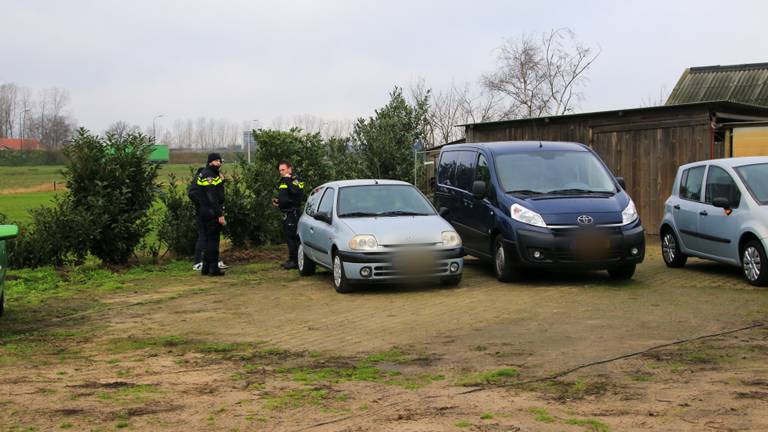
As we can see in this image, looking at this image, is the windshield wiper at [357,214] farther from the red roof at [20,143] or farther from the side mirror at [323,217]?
the red roof at [20,143]

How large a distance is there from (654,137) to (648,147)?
26cm

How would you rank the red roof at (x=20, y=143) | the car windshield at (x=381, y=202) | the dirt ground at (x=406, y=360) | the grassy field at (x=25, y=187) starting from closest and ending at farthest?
the dirt ground at (x=406, y=360)
the car windshield at (x=381, y=202)
the grassy field at (x=25, y=187)
the red roof at (x=20, y=143)

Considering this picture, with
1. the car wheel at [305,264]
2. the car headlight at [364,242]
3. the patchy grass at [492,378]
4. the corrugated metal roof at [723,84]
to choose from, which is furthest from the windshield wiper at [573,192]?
the corrugated metal roof at [723,84]

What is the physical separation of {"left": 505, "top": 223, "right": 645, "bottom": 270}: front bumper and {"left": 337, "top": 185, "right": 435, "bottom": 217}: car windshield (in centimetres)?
165

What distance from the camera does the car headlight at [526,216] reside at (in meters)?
11.1

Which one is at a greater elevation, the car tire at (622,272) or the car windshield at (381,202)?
the car windshield at (381,202)

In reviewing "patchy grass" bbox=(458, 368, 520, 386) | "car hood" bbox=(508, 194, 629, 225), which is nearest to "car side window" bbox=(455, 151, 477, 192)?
"car hood" bbox=(508, 194, 629, 225)

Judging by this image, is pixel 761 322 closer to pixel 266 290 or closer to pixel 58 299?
pixel 266 290

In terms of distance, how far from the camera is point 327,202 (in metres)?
12.6

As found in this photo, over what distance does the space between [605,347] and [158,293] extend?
23.2ft

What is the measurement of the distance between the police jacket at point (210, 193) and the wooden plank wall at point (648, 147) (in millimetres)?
9285

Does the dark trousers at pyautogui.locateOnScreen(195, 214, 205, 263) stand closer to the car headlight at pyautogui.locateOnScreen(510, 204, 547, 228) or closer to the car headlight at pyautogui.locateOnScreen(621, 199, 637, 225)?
the car headlight at pyautogui.locateOnScreen(510, 204, 547, 228)

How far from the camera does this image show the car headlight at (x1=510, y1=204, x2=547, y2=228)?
36.3 ft

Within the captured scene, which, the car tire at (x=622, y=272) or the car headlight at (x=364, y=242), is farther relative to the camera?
the car tire at (x=622, y=272)
